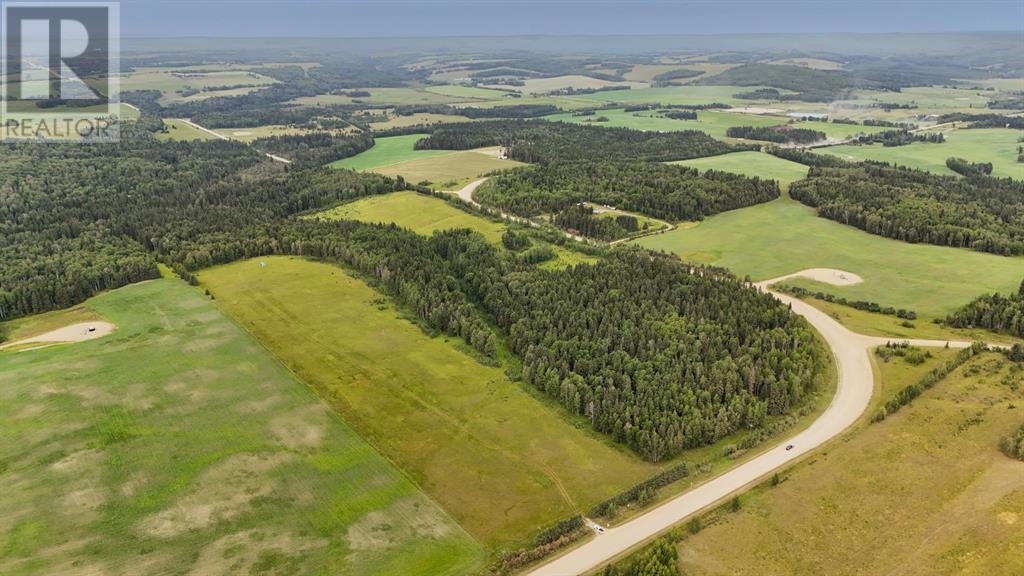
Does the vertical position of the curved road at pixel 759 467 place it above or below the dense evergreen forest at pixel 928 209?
below

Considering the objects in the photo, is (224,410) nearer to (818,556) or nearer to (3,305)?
(3,305)

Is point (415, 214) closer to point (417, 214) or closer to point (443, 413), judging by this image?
point (417, 214)

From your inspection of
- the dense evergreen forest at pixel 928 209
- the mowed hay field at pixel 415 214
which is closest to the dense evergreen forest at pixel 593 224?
the mowed hay field at pixel 415 214

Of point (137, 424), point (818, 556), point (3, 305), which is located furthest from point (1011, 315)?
point (3, 305)

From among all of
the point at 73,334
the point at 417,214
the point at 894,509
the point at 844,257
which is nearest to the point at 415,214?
the point at 417,214

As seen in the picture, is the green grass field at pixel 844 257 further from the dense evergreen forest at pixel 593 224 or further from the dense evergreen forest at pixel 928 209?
the dense evergreen forest at pixel 593 224

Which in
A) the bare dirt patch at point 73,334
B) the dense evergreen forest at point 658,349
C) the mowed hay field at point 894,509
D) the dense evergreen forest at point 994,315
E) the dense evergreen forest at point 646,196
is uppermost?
the dense evergreen forest at point 646,196
